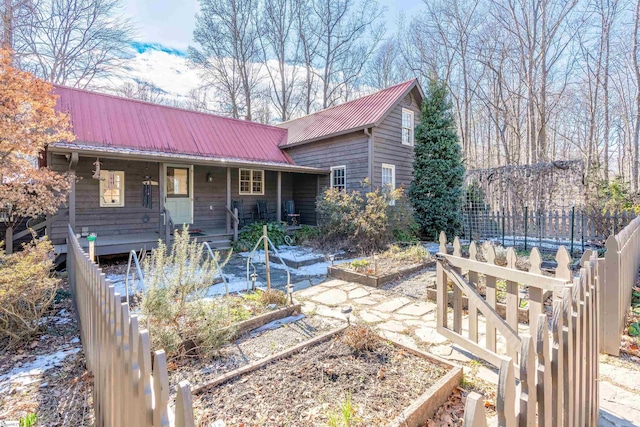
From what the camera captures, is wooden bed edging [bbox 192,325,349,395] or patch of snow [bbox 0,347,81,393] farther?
patch of snow [bbox 0,347,81,393]

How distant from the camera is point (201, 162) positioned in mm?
8984

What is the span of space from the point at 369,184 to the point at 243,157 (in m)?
4.93

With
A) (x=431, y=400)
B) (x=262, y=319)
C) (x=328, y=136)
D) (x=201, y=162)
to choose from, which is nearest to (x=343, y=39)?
(x=328, y=136)

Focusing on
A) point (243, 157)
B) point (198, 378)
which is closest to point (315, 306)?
point (198, 378)

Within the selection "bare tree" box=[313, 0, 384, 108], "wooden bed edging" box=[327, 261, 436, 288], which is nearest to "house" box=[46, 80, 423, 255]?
"wooden bed edging" box=[327, 261, 436, 288]

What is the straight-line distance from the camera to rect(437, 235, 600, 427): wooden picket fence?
935mm

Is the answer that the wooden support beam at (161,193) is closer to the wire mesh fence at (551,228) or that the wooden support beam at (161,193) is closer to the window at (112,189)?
the window at (112,189)

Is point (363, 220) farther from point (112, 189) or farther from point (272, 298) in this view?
point (112, 189)

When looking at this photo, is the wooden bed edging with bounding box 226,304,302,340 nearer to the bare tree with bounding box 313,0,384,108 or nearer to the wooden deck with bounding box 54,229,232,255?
the wooden deck with bounding box 54,229,232,255

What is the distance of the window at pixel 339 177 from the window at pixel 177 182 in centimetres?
510

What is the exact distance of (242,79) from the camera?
20.2 meters

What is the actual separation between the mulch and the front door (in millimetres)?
8920

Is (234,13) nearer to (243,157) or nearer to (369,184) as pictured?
(243,157)

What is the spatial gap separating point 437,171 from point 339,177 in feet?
11.4
